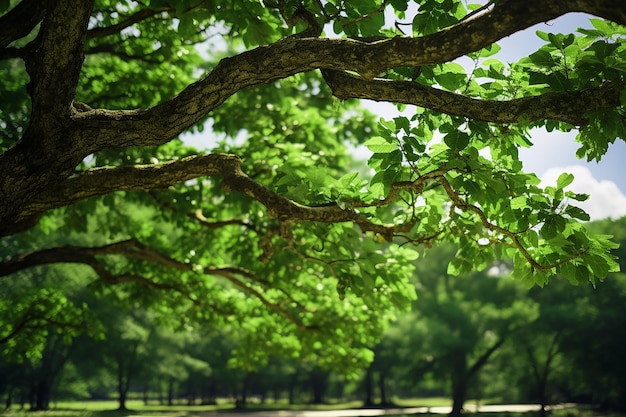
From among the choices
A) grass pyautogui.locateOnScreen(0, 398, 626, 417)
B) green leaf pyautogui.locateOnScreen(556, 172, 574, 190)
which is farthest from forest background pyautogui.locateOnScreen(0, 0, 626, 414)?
grass pyautogui.locateOnScreen(0, 398, 626, 417)

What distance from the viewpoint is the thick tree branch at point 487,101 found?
127 inches

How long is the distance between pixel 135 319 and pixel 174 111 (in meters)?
33.9

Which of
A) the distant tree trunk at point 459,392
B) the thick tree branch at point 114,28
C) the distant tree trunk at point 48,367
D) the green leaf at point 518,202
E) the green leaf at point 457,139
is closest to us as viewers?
the green leaf at point 457,139

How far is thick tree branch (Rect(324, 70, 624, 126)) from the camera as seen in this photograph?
3217 millimetres

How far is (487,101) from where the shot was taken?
3467 millimetres

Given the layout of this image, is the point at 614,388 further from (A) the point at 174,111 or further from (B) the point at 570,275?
(A) the point at 174,111

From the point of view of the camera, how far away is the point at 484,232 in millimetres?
4688

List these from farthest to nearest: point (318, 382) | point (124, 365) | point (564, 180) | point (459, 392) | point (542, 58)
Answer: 1. point (318, 382)
2. point (124, 365)
3. point (459, 392)
4. point (564, 180)
5. point (542, 58)

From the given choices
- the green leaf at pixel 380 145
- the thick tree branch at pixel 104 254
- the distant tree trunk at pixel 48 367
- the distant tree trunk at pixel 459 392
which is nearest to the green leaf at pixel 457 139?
the green leaf at pixel 380 145

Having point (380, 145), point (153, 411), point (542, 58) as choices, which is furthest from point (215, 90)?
point (153, 411)

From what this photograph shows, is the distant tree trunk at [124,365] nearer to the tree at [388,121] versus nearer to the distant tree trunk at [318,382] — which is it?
the distant tree trunk at [318,382]

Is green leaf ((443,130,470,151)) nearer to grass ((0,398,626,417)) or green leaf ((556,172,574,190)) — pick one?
green leaf ((556,172,574,190))

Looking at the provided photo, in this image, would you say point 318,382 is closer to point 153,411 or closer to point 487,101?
point 153,411

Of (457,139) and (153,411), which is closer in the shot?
(457,139)
